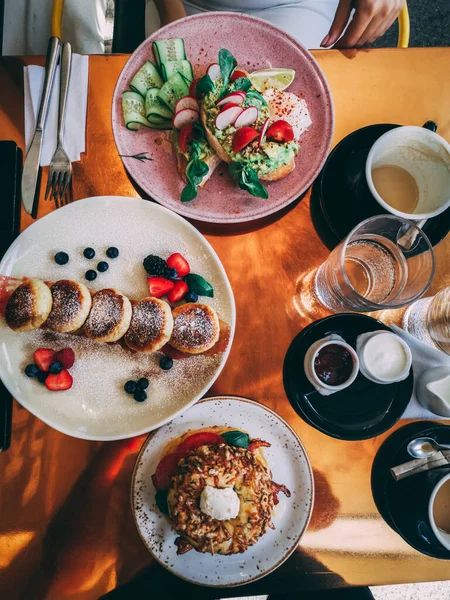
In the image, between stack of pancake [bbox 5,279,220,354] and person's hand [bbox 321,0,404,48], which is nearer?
stack of pancake [bbox 5,279,220,354]

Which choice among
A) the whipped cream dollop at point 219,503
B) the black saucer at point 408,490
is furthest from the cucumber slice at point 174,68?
the black saucer at point 408,490

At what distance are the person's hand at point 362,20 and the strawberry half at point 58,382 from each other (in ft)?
4.50

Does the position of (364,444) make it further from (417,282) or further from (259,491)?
(417,282)

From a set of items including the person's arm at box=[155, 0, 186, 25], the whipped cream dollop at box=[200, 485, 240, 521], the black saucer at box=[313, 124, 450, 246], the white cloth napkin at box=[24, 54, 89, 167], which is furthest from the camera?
the person's arm at box=[155, 0, 186, 25]

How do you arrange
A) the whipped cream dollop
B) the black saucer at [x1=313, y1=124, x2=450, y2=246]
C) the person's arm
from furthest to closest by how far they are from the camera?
the person's arm → the black saucer at [x1=313, y1=124, x2=450, y2=246] → the whipped cream dollop


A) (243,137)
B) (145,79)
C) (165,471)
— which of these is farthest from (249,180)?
(165,471)

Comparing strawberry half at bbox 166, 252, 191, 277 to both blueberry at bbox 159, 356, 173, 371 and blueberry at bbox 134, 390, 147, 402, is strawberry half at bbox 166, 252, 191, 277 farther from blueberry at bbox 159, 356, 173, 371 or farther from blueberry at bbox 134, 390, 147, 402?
blueberry at bbox 134, 390, 147, 402

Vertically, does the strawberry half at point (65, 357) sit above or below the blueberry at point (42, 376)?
above

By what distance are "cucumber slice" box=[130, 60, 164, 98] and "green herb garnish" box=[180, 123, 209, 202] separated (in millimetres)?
193

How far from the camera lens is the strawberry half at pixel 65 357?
4.28 ft

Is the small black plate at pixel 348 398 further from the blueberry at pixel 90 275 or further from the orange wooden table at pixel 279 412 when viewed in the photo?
the blueberry at pixel 90 275

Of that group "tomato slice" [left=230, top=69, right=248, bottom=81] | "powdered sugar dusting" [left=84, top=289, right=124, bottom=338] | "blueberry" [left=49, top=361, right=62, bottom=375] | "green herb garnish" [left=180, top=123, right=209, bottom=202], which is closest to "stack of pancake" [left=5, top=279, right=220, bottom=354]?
"powdered sugar dusting" [left=84, top=289, right=124, bottom=338]

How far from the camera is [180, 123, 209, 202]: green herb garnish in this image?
123cm

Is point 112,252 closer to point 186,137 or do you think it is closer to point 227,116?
point 186,137
